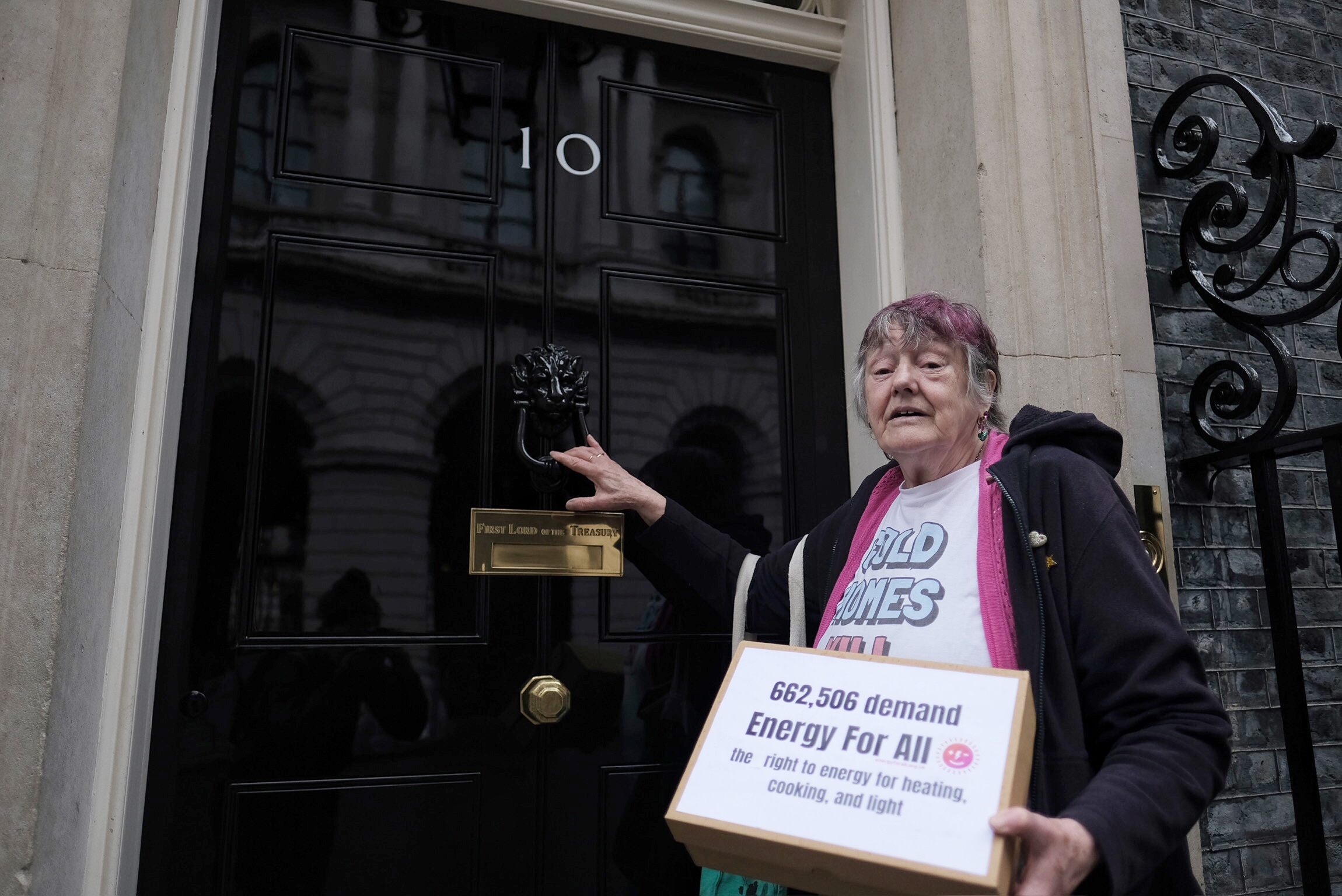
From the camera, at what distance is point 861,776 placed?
4.55 feet

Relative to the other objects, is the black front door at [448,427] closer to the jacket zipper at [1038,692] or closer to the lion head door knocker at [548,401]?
the lion head door knocker at [548,401]

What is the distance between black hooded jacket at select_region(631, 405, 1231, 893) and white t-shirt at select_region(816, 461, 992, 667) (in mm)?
82

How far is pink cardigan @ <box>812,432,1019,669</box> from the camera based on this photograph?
1.59m

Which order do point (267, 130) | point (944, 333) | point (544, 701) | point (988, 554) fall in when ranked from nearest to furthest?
point (988, 554), point (944, 333), point (544, 701), point (267, 130)

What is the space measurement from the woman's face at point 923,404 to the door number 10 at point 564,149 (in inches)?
47.6

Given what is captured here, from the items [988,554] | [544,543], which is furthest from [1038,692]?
[544,543]

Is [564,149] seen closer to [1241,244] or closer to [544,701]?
[544,701]

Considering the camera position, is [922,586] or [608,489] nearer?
[922,586]

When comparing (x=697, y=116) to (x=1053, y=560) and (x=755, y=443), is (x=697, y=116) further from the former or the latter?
(x=1053, y=560)

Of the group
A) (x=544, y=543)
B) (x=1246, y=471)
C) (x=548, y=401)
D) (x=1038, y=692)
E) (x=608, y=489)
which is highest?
(x=548, y=401)

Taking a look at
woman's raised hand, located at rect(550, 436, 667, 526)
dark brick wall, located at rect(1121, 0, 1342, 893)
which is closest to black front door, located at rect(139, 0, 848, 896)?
woman's raised hand, located at rect(550, 436, 667, 526)

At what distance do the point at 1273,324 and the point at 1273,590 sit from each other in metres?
0.72

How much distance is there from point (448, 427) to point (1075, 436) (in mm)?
1528

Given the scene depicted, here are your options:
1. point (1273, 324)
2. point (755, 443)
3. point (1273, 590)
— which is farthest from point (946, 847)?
point (1273, 324)
